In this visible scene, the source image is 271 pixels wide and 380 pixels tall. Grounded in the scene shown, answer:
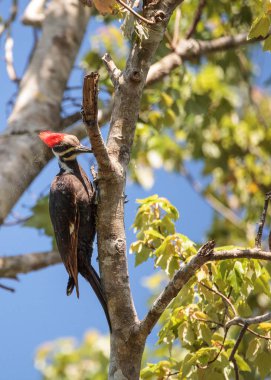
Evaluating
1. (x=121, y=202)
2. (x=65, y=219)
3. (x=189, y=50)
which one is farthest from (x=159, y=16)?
(x=189, y=50)

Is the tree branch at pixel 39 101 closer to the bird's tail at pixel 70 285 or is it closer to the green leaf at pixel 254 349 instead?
the bird's tail at pixel 70 285

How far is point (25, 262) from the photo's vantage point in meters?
5.64

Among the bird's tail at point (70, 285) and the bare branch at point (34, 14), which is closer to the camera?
the bird's tail at point (70, 285)

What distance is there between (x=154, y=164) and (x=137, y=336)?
15.6 ft

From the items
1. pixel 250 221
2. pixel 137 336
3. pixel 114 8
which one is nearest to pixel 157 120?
pixel 250 221

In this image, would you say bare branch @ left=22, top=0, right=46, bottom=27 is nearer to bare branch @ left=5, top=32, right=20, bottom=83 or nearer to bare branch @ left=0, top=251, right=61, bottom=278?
bare branch @ left=5, top=32, right=20, bottom=83

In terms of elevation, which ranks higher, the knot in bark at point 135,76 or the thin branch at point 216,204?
the thin branch at point 216,204

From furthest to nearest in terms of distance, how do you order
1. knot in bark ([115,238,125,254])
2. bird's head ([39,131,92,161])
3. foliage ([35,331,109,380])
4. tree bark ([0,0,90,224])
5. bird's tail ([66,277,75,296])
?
foliage ([35,331,109,380]) < tree bark ([0,0,90,224]) < bird's head ([39,131,92,161]) < bird's tail ([66,277,75,296]) < knot in bark ([115,238,125,254])

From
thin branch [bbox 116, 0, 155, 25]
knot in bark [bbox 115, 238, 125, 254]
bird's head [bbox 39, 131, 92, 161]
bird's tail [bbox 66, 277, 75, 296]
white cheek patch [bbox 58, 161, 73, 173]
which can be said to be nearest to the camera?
thin branch [bbox 116, 0, 155, 25]

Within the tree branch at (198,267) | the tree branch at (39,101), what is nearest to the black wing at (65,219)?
the tree branch at (39,101)

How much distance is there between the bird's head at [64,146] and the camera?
4.43 m

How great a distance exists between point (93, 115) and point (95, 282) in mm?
1264

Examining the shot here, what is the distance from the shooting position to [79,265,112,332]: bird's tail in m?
3.36

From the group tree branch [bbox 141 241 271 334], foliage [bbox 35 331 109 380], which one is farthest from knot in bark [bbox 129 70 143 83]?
foliage [bbox 35 331 109 380]
